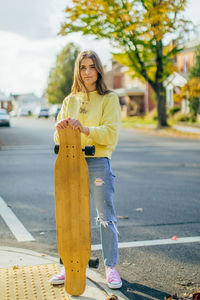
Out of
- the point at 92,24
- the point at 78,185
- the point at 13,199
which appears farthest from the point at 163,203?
the point at 92,24

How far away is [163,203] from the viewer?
21.8 feet

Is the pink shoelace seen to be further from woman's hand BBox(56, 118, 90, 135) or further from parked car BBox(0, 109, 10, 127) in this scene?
parked car BBox(0, 109, 10, 127)

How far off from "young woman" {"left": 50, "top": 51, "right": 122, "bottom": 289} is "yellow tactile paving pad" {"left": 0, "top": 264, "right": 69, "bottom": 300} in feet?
0.37

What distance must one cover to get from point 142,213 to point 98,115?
293 centimetres

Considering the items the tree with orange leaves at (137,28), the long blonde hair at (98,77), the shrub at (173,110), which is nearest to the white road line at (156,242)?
the long blonde hair at (98,77)

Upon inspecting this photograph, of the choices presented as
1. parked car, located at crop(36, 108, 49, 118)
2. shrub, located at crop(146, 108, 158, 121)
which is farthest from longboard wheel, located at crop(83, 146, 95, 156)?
parked car, located at crop(36, 108, 49, 118)

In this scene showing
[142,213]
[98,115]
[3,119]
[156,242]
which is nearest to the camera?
[98,115]

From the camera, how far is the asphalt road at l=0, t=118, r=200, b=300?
12.4 ft

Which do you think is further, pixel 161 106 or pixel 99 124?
pixel 161 106

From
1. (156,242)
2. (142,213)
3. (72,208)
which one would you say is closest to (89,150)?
(72,208)

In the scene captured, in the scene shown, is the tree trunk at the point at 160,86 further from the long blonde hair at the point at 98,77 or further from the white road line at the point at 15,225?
the long blonde hair at the point at 98,77

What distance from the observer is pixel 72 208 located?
316 cm

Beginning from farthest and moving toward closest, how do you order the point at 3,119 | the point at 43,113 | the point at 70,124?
the point at 43,113 → the point at 3,119 → the point at 70,124

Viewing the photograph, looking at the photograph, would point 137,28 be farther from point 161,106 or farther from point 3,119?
point 3,119
